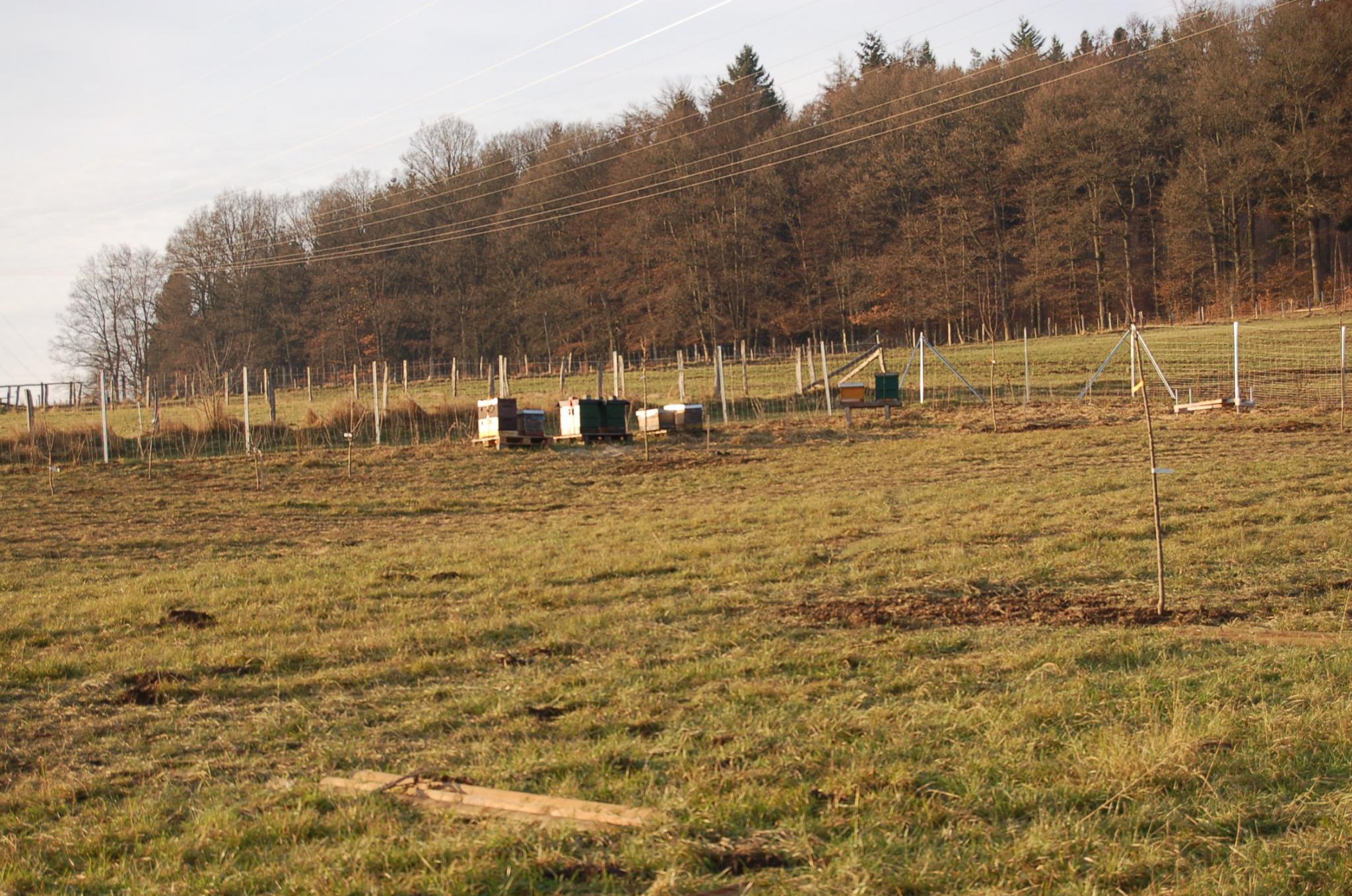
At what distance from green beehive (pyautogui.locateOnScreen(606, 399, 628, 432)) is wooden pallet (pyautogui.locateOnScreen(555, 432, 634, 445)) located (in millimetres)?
117

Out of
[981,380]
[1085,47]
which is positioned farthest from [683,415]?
[1085,47]

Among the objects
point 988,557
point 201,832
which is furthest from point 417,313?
point 201,832

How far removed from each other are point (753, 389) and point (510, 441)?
12.8 m

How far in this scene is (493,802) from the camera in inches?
193

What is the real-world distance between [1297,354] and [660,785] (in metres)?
35.8

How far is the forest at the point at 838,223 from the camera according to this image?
54375 mm

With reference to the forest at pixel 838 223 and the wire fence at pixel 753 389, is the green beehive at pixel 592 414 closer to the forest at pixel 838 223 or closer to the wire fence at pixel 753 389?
the wire fence at pixel 753 389

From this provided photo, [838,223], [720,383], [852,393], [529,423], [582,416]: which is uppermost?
[838,223]

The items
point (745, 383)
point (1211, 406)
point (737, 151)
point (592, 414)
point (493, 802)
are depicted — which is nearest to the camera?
point (493, 802)

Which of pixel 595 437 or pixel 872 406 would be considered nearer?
pixel 595 437

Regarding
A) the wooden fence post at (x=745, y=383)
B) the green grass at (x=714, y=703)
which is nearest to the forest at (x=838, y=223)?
the wooden fence post at (x=745, y=383)

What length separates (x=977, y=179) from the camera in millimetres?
61375

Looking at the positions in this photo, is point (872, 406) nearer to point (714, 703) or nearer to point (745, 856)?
point (714, 703)

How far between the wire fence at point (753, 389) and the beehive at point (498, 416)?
2913 mm
